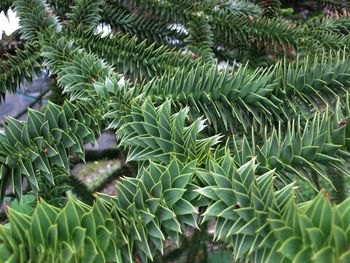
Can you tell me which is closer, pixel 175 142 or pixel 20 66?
pixel 175 142

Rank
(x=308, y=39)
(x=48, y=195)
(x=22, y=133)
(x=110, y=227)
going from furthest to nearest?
(x=308, y=39), (x=48, y=195), (x=22, y=133), (x=110, y=227)

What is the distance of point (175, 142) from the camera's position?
0.64 meters

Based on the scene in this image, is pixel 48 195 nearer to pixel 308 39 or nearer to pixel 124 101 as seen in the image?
pixel 124 101

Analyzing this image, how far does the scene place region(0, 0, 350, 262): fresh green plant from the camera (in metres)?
0.45

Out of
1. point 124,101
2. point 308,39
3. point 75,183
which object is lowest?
point 75,183

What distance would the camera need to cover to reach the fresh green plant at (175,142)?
1.47ft

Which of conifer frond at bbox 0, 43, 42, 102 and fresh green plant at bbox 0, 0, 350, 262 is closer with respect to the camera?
fresh green plant at bbox 0, 0, 350, 262

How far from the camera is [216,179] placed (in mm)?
531

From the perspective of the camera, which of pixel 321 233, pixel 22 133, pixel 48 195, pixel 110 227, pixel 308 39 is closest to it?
pixel 321 233

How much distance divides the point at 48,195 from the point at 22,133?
175mm

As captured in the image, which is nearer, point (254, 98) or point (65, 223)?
point (65, 223)

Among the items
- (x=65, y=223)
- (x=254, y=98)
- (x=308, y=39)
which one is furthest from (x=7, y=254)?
(x=308, y=39)

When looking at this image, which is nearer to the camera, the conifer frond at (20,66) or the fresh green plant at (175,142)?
the fresh green plant at (175,142)

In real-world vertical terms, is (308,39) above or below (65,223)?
above
